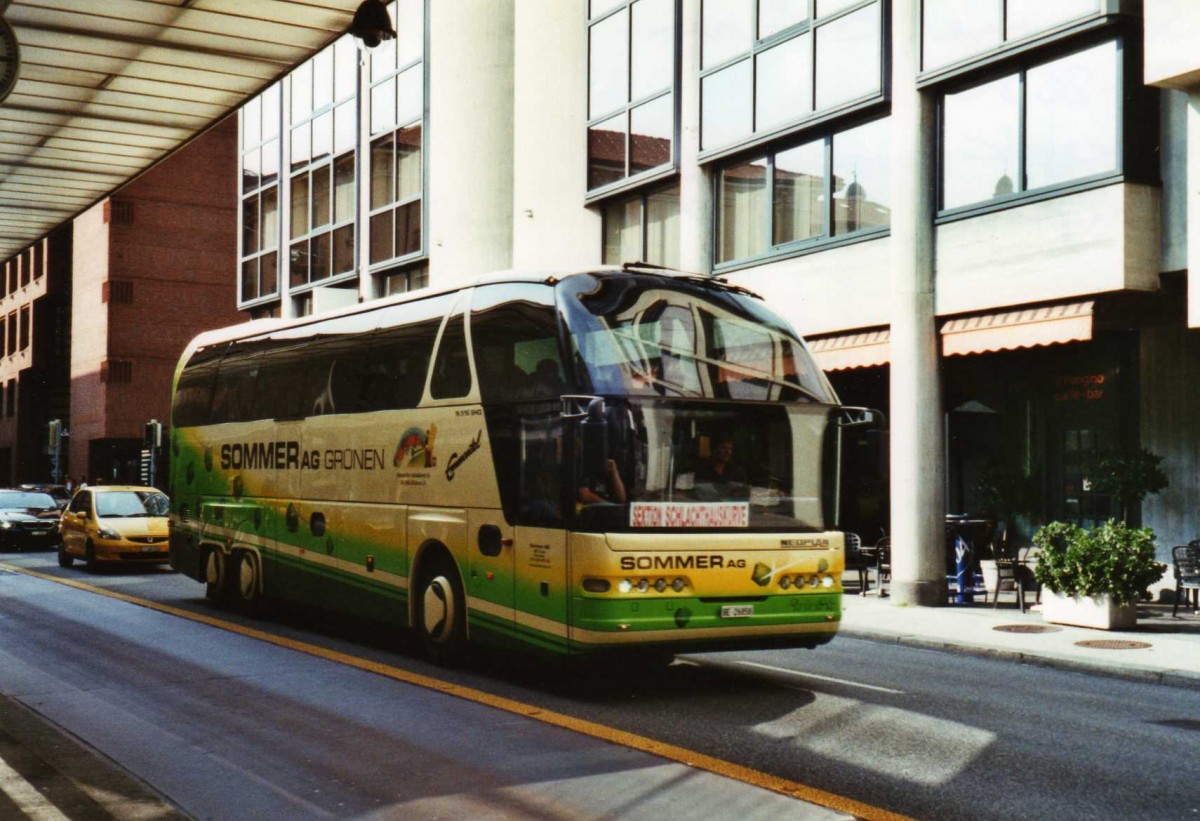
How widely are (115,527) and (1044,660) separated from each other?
59.0ft

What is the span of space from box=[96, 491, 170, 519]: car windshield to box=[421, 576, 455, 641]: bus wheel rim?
598 inches

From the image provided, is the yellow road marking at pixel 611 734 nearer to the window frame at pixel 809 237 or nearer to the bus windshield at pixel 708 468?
the bus windshield at pixel 708 468

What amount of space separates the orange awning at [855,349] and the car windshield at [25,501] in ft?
72.6

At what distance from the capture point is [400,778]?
770cm

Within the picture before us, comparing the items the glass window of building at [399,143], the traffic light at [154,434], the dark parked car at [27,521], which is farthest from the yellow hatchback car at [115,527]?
the glass window of building at [399,143]

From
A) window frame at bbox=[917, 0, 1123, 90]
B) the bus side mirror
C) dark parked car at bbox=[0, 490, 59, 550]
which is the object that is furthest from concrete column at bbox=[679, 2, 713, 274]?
dark parked car at bbox=[0, 490, 59, 550]

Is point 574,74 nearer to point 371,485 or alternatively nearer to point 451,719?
point 371,485

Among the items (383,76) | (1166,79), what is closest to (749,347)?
(1166,79)

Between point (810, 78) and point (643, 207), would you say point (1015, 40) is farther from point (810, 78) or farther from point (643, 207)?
point (643, 207)

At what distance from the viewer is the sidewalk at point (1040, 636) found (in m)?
12.8

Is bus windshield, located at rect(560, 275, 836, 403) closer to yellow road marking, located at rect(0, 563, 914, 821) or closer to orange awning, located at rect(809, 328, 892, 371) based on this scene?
yellow road marking, located at rect(0, 563, 914, 821)

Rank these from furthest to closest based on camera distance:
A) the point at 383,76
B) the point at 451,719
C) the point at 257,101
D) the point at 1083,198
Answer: the point at 257,101, the point at 383,76, the point at 1083,198, the point at 451,719

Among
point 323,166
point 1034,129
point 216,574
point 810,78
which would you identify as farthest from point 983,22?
point 323,166

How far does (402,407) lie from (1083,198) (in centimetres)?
931
